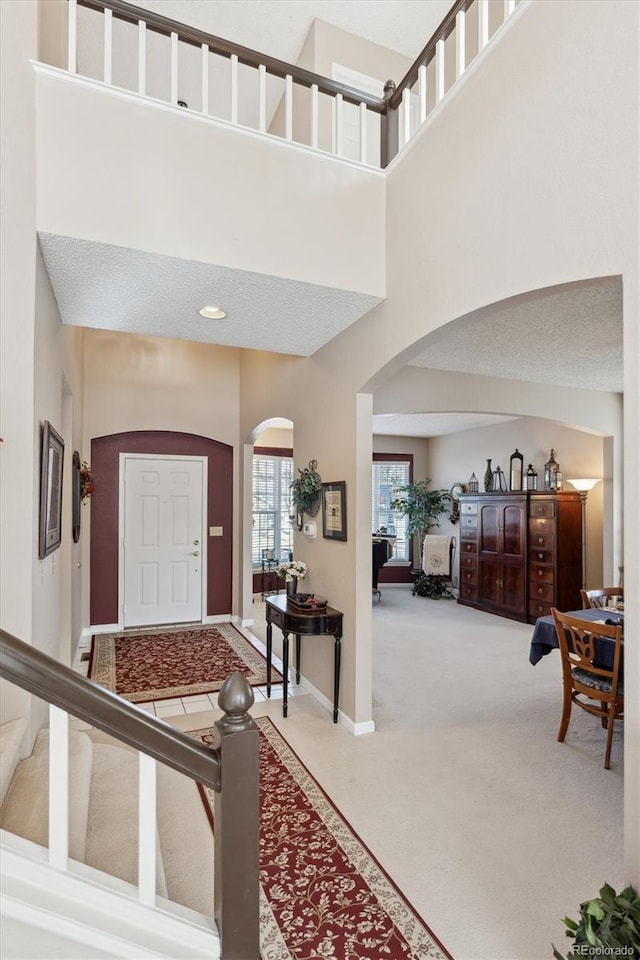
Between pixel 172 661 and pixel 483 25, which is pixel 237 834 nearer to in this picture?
pixel 483 25

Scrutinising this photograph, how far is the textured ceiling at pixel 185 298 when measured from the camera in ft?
9.27

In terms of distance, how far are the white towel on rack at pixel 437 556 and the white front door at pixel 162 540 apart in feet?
12.9

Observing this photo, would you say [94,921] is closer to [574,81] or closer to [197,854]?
[197,854]

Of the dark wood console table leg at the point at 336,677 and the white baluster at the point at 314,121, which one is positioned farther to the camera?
the dark wood console table leg at the point at 336,677

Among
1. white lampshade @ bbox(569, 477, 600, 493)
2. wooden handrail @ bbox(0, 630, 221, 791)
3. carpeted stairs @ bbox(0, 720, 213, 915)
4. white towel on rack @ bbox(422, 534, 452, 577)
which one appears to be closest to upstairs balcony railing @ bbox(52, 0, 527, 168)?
wooden handrail @ bbox(0, 630, 221, 791)

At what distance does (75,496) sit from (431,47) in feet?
14.4

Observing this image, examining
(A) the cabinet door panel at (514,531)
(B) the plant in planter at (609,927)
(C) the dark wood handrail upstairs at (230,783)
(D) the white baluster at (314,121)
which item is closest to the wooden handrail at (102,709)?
(C) the dark wood handrail upstairs at (230,783)

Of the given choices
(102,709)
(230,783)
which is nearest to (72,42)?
(102,709)

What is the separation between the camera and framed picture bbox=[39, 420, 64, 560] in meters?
2.73

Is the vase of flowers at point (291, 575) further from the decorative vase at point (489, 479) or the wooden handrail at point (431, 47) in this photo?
the decorative vase at point (489, 479)

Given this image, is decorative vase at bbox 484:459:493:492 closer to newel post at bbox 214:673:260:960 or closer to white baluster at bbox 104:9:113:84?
white baluster at bbox 104:9:113:84

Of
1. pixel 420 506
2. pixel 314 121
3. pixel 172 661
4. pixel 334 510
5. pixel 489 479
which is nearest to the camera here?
pixel 314 121

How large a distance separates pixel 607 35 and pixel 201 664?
5124mm

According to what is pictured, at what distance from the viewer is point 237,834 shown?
4.29 feet
